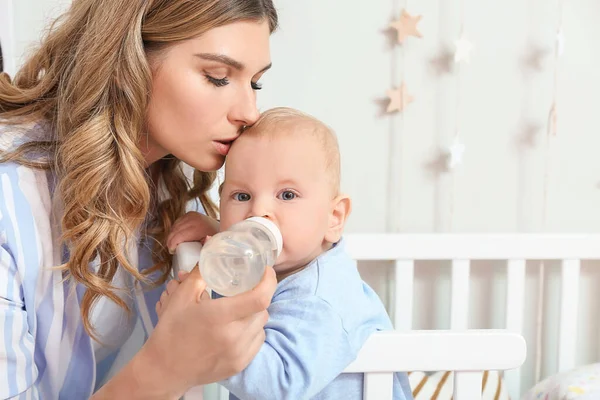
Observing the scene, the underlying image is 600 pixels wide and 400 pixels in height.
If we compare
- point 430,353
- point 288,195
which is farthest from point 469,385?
point 288,195

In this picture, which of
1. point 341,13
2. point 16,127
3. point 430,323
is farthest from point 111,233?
point 430,323

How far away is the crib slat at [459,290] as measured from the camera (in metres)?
1.47

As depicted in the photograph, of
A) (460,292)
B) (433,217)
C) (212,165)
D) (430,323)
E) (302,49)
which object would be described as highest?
(302,49)

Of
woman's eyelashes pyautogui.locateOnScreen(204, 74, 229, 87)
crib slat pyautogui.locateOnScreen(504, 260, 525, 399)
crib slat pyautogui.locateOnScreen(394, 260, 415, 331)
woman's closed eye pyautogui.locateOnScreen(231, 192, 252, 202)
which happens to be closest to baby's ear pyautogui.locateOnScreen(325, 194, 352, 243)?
woman's closed eye pyautogui.locateOnScreen(231, 192, 252, 202)

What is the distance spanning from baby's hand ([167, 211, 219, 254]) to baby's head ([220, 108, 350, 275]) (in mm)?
131

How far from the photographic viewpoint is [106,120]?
39.3 inches

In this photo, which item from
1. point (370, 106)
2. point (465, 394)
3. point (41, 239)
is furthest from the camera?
point (370, 106)

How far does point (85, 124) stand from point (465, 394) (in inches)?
24.4

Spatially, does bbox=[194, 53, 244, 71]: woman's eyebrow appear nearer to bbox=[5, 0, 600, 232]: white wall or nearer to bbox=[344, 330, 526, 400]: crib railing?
bbox=[344, 330, 526, 400]: crib railing

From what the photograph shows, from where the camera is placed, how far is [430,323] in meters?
1.64

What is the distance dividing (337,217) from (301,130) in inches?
5.5

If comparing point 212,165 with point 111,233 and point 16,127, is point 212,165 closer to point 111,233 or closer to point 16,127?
point 111,233

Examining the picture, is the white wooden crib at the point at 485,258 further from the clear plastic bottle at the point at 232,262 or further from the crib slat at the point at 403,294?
the clear plastic bottle at the point at 232,262

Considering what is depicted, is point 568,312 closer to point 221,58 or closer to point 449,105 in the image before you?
point 449,105
